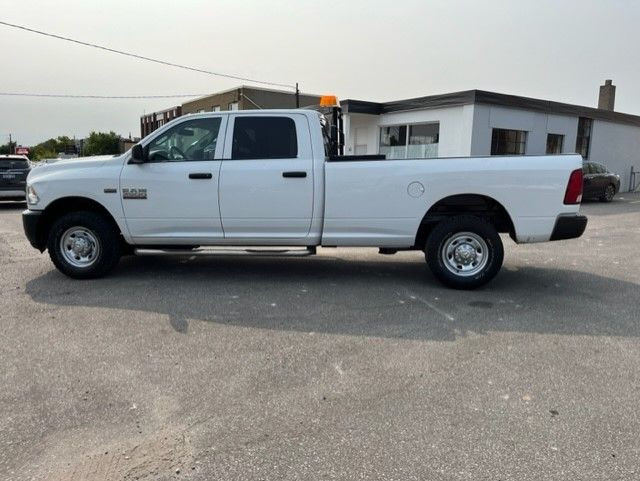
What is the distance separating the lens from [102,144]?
9400 cm

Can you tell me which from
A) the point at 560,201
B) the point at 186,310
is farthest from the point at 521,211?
the point at 186,310

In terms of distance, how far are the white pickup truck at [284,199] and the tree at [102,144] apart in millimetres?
90720

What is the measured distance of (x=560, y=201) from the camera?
5.79 m

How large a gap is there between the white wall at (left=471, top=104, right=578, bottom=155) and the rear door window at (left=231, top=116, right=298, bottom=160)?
46.0 ft

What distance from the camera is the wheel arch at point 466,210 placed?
601cm

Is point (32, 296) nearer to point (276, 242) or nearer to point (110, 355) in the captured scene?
point (110, 355)

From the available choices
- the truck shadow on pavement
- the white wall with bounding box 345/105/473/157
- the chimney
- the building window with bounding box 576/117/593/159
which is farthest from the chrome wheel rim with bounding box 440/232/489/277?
the chimney

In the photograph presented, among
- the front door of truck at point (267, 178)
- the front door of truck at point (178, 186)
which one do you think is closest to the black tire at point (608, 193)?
the front door of truck at point (267, 178)

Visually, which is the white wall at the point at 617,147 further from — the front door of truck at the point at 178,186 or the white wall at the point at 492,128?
the front door of truck at the point at 178,186

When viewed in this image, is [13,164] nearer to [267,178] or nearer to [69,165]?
[69,165]

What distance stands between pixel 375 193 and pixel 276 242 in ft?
4.37

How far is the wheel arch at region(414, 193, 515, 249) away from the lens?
19.7 ft

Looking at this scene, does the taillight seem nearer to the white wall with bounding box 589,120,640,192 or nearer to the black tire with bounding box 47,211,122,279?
the black tire with bounding box 47,211,122,279

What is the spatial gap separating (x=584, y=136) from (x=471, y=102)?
27.8 feet
